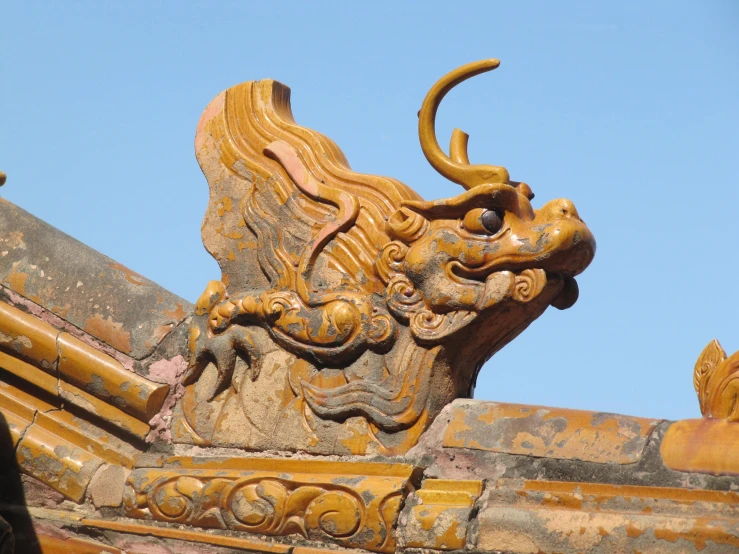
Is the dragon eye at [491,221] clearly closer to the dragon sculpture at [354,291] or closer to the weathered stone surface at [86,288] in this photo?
the dragon sculpture at [354,291]

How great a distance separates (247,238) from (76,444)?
864 mm

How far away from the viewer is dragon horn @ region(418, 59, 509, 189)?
3.76 metres

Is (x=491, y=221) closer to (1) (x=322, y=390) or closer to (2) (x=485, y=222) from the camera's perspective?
(2) (x=485, y=222)

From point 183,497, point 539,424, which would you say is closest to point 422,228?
point 539,424

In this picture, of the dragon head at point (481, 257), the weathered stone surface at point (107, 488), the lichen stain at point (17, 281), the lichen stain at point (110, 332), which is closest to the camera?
the dragon head at point (481, 257)

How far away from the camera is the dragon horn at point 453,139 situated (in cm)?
376

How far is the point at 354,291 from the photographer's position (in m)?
3.82

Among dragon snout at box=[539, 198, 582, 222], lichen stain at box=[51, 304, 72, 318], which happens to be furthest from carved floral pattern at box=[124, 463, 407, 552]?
dragon snout at box=[539, 198, 582, 222]

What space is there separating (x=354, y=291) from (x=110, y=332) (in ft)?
2.88

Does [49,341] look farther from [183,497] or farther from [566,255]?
[566,255]

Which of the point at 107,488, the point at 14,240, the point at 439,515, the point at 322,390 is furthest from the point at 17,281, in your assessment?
the point at 439,515

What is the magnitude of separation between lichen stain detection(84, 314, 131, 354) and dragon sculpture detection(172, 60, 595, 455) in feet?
0.85

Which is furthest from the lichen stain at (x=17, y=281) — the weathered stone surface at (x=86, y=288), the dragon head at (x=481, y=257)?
the dragon head at (x=481, y=257)

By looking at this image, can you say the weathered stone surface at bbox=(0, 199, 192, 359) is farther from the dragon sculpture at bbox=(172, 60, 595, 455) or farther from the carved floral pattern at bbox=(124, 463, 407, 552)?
the carved floral pattern at bbox=(124, 463, 407, 552)
